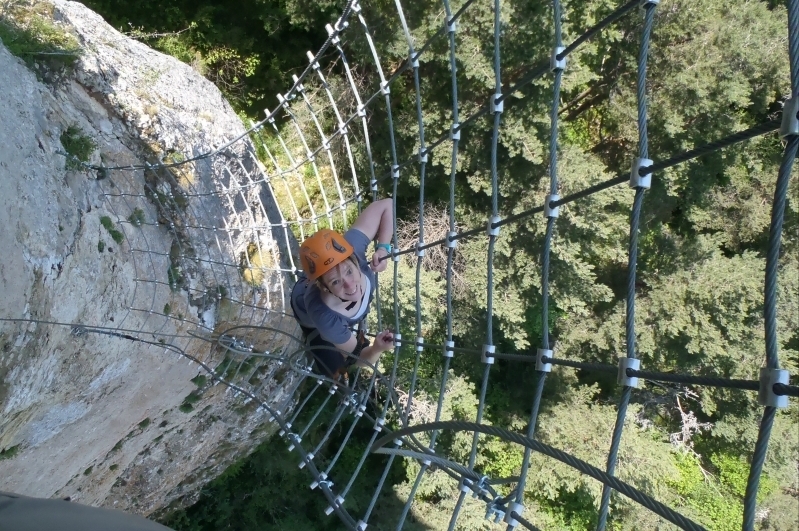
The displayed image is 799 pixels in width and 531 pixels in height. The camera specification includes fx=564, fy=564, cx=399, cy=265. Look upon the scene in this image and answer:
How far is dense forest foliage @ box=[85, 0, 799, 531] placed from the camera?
5.05 meters

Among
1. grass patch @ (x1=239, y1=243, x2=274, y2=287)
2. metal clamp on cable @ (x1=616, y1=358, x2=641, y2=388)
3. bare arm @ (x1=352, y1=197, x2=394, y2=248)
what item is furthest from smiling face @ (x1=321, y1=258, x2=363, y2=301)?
metal clamp on cable @ (x1=616, y1=358, x2=641, y2=388)

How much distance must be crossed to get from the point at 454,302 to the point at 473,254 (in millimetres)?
577

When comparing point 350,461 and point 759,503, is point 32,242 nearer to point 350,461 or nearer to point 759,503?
point 350,461

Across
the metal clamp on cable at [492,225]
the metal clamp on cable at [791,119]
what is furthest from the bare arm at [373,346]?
the metal clamp on cable at [791,119]

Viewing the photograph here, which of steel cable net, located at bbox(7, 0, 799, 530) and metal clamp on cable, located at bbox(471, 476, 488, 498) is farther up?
steel cable net, located at bbox(7, 0, 799, 530)

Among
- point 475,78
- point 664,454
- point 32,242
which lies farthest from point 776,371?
point 664,454

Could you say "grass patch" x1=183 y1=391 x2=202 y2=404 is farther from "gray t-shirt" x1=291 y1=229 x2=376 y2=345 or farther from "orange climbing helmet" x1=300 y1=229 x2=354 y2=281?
"orange climbing helmet" x1=300 y1=229 x2=354 y2=281

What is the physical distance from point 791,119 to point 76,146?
2.20 m

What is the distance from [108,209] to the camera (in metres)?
2.24

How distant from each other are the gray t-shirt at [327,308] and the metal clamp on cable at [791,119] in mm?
1659

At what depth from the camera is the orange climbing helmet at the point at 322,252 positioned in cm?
219

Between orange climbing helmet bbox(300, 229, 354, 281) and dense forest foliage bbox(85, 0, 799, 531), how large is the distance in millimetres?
2741

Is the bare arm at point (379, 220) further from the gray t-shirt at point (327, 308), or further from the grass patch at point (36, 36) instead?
the grass patch at point (36, 36)

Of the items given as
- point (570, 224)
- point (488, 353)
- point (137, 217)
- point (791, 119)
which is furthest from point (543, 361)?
point (570, 224)
